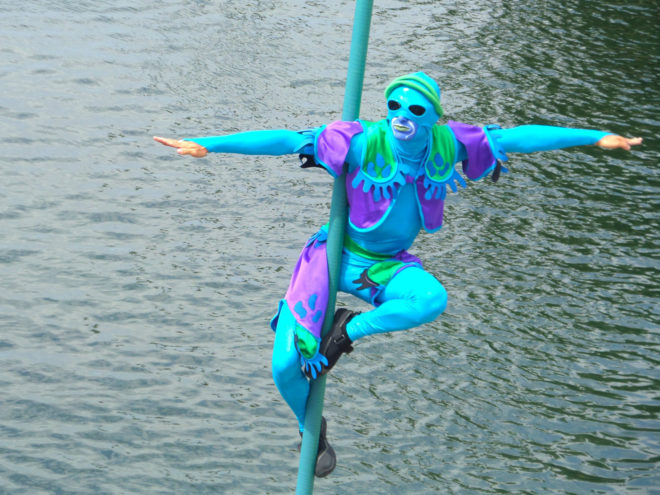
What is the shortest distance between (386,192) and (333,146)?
0.49 meters

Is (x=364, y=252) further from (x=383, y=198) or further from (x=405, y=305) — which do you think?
(x=405, y=305)

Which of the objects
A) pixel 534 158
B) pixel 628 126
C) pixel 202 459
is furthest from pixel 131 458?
pixel 628 126

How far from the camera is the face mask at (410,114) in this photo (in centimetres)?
710

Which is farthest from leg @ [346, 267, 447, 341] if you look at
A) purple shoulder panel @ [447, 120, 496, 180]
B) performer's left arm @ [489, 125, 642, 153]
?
performer's left arm @ [489, 125, 642, 153]

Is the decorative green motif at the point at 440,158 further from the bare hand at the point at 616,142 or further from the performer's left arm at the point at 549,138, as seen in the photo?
the bare hand at the point at 616,142

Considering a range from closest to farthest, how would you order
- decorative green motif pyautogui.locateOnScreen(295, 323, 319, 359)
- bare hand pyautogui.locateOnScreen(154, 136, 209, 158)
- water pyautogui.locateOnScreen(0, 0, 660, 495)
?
bare hand pyautogui.locateOnScreen(154, 136, 209, 158) < decorative green motif pyautogui.locateOnScreen(295, 323, 319, 359) < water pyautogui.locateOnScreen(0, 0, 660, 495)

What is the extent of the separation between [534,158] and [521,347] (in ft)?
18.9

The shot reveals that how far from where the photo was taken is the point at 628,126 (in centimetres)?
2000

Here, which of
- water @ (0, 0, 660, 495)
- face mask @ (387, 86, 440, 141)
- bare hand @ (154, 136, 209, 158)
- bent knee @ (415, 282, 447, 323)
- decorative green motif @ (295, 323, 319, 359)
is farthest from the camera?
water @ (0, 0, 660, 495)

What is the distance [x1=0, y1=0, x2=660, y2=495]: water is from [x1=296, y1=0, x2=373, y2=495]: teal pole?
4309 millimetres

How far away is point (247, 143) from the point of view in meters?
6.72

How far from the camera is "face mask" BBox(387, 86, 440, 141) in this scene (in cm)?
710

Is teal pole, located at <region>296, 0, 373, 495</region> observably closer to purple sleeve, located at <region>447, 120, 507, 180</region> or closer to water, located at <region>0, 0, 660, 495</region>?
purple sleeve, located at <region>447, 120, 507, 180</region>

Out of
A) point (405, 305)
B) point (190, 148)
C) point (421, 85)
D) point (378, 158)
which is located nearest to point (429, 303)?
point (405, 305)
